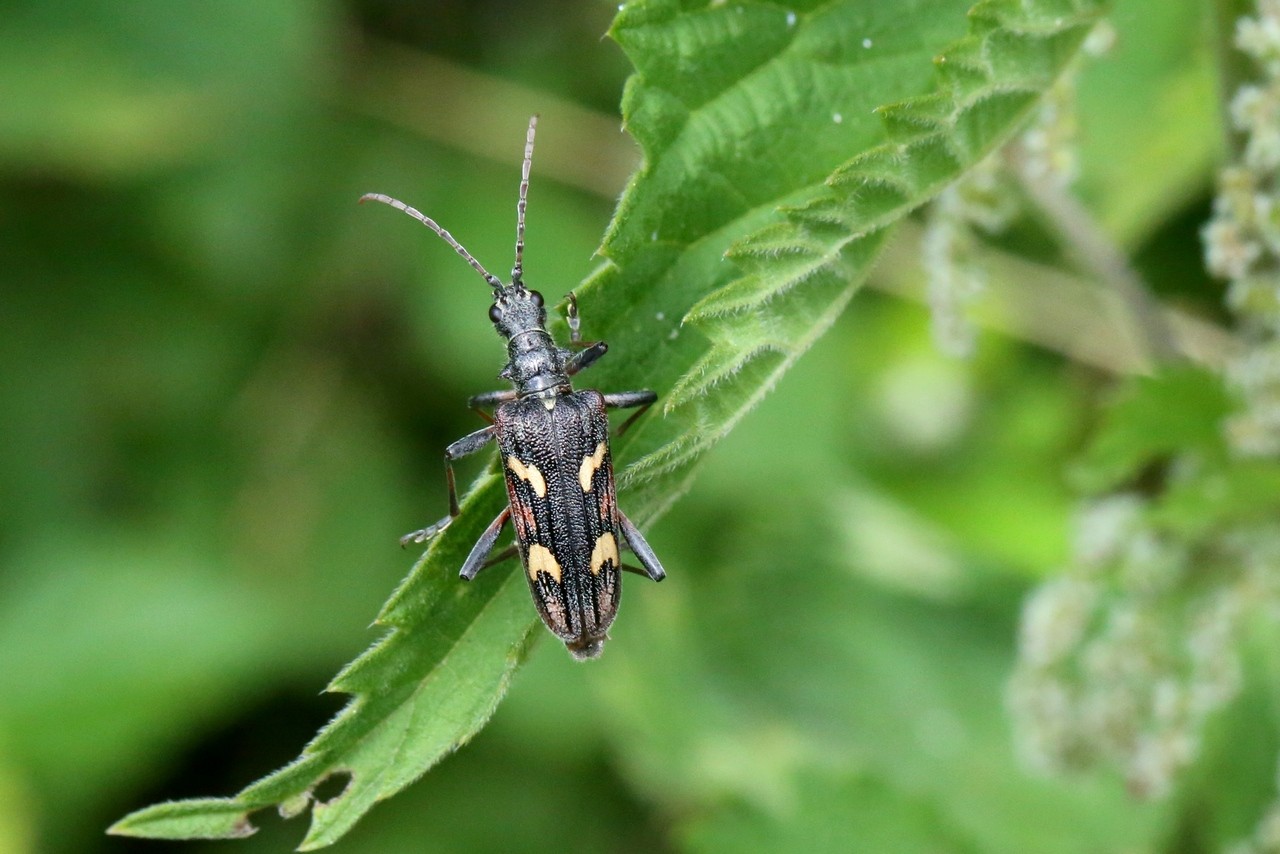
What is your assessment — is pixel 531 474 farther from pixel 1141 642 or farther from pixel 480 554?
pixel 1141 642

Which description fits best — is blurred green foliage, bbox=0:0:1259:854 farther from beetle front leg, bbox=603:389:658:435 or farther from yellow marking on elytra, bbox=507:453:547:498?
beetle front leg, bbox=603:389:658:435

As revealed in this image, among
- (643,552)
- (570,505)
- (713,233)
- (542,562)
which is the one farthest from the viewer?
(643,552)

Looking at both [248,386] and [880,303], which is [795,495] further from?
[248,386]

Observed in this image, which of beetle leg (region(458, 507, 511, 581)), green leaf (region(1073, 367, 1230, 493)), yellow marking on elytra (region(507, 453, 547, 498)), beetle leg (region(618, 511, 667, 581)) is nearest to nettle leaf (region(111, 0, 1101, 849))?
beetle leg (region(458, 507, 511, 581))

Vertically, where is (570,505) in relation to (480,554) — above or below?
above

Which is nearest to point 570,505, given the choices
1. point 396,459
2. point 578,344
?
point 578,344

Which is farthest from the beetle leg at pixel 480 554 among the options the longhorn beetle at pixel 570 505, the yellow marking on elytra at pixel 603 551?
the yellow marking on elytra at pixel 603 551
